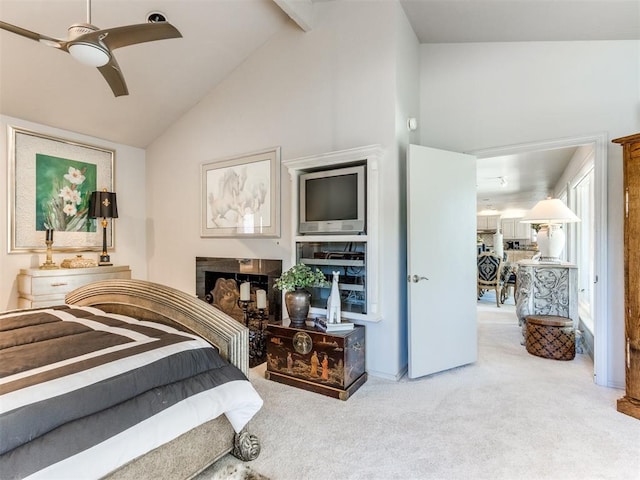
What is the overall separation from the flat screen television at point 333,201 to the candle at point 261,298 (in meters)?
0.90

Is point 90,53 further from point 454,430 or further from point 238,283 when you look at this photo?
point 454,430

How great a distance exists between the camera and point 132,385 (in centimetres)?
129

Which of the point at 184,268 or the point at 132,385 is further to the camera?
the point at 184,268

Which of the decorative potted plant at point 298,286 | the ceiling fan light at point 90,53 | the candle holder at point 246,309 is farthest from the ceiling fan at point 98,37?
the candle holder at point 246,309

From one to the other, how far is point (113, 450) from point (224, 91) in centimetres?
385

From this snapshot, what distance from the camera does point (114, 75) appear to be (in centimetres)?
217

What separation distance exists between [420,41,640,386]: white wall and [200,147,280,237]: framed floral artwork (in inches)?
67.4

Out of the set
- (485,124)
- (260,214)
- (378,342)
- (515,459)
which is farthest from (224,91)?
(515,459)

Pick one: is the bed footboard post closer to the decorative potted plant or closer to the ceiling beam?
the decorative potted plant

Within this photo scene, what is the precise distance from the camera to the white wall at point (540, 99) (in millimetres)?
2670

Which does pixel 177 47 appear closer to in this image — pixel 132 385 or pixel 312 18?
pixel 312 18

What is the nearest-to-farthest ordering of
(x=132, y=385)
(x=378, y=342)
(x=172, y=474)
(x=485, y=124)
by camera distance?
1. (x=132, y=385)
2. (x=172, y=474)
3. (x=378, y=342)
4. (x=485, y=124)

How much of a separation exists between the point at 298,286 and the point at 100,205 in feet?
9.67

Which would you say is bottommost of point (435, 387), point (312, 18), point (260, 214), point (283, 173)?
point (435, 387)
